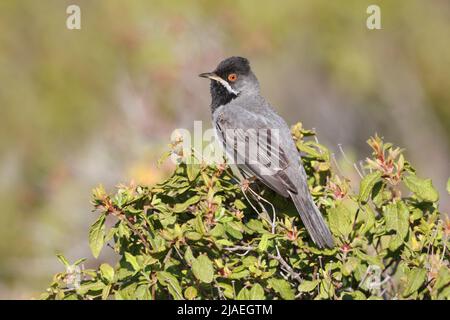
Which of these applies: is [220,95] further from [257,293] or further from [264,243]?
[257,293]

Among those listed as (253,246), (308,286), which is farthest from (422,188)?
(253,246)

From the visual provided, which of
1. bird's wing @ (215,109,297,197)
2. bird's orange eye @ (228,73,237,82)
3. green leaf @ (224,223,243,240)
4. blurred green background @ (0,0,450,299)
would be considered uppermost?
blurred green background @ (0,0,450,299)

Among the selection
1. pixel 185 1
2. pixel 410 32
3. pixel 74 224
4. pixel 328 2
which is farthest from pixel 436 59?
pixel 74 224

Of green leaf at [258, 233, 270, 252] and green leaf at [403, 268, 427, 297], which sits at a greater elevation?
green leaf at [258, 233, 270, 252]

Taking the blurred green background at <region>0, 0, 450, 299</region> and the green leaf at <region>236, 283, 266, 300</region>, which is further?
the blurred green background at <region>0, 0, 450, 299</region>

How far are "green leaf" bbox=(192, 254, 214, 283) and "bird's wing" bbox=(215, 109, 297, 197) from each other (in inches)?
44.7

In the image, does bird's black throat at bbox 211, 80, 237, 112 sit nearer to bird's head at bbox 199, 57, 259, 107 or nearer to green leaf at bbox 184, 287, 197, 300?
bird's head at bbox 199, 57, 259, 107

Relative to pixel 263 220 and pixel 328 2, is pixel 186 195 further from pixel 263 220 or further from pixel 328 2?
pixel 328 2

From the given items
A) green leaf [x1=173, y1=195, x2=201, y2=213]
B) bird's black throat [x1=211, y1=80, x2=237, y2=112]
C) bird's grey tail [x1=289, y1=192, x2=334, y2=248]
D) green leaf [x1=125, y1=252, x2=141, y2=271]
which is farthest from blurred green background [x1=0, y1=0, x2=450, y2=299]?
green leaf [x1=125, y1=252, x2=141, y2=271]

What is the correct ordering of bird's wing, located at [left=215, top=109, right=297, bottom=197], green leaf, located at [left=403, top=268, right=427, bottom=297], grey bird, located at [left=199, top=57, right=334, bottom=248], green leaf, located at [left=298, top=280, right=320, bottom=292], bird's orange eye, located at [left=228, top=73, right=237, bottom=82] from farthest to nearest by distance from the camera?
bird's orange eye, located at [left=228, top=73, right=237, bottom=82] < bird's wing, located at [left=215, top=109, right=297, bottom=197] < grey bird, located at [left=199, top=57, right=334, bottom=248] < green leaf, located at [left=298, top=280, right=320, bottom=292] < green leaf, located at [left=403, top=268, right=427, bottom=297]

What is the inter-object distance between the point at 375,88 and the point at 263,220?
27.7 ft

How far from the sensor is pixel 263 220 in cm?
397

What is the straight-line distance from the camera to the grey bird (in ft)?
14.0

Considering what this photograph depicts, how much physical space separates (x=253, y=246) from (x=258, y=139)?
1.74 meters
